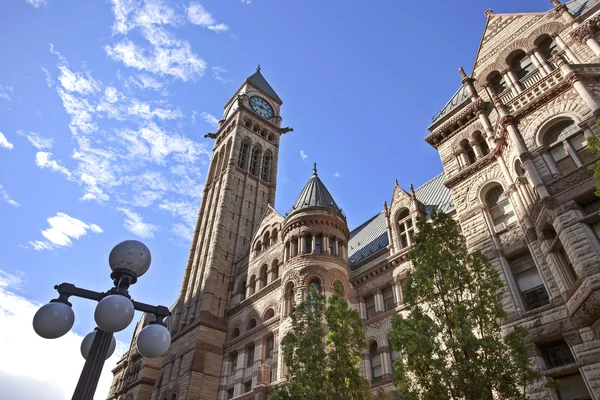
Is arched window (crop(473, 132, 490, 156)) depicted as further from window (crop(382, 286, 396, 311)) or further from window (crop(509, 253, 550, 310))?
window (crop(382, 286, 396, 311))

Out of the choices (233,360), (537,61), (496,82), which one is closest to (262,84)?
(233,360)

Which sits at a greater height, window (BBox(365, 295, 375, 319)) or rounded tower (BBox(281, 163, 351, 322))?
rounded tower (BBox(281, 163, 351, 322))

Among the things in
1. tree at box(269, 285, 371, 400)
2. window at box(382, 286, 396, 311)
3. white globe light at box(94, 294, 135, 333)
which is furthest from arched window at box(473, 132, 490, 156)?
white globe light at box(94, 294, 135, 333)

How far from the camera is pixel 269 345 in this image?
94.7 ft

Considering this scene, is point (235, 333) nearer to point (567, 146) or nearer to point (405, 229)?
point (405, 229)

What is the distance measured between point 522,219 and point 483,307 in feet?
22.2

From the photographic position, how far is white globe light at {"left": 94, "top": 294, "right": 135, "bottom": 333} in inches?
266

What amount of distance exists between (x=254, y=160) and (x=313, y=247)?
26.7 m

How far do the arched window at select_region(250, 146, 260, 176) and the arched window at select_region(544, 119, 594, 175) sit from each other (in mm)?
37812

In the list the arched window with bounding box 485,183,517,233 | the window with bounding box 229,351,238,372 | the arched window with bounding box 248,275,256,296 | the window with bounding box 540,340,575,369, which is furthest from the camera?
the arched window with bounding box 248,275,256,296

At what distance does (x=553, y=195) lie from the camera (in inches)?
597

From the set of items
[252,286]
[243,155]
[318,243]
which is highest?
[243,155]

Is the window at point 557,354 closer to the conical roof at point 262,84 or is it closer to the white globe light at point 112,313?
the white globe light at point 112,313

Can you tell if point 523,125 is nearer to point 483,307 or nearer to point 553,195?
point 553,195
